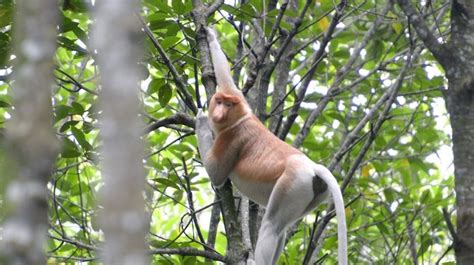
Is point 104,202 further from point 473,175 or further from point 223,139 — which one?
point 223,139

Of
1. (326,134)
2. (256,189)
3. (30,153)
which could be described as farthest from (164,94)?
(30,153)

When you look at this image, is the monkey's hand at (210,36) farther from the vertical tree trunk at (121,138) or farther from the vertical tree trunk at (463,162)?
the vertical tree trunk at (121,138)

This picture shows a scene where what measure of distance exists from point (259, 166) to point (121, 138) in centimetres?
322

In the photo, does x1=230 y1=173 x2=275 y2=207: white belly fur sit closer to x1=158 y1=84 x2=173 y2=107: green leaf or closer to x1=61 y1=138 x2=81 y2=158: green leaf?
x1=158 y1=84 x2=173 y2=107: green leaf

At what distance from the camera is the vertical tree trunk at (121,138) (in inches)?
41.7

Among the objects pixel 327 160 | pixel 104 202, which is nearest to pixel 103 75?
pixel 104 202

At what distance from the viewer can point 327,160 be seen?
6.41 meters

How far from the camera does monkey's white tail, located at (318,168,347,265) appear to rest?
3.50 metres

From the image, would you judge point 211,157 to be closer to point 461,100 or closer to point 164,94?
point 164,94

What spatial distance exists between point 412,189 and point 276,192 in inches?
131

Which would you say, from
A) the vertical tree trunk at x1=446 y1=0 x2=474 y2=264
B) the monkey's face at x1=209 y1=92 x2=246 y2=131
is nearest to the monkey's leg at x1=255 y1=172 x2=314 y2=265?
the monkey's face at x1=209 y1=92 x2=246 y2=131

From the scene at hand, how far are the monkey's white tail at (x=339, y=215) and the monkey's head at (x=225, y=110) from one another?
0.60m

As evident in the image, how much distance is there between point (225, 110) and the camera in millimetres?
4289

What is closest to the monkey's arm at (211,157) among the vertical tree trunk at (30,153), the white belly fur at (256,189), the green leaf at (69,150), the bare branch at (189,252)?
the white belly fur at (256,189)
